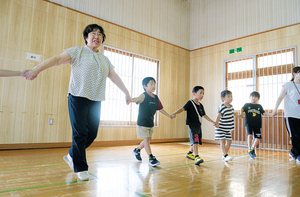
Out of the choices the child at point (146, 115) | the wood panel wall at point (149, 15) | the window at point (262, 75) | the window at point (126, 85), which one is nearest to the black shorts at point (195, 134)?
the child at point (146, 115)

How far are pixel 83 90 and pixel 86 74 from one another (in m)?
0.15

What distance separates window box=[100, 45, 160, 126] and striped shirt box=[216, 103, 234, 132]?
2592mm

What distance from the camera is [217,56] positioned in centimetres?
627

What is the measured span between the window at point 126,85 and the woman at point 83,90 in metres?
2.94

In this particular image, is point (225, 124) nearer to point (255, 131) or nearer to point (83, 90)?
point (255, 131)

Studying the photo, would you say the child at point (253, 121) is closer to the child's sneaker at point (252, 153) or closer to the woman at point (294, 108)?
the child's sneaker at point (252, 153)

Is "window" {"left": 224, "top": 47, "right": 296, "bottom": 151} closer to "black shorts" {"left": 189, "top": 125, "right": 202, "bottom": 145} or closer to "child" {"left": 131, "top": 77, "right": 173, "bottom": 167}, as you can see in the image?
"black shorts" {"left": 189, "top": 125, "right": 202, "bottom": 145}

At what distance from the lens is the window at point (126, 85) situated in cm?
502

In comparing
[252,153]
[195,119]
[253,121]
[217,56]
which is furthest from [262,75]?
[195,119]

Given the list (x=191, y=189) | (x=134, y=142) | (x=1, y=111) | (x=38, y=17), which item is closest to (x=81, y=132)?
(x=191, y=189)

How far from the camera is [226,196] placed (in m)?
1.52

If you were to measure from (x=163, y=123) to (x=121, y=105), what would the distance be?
1.49 m

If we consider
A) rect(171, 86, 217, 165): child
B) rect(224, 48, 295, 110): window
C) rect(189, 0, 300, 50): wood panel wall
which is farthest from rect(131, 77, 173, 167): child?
rect(189, 0, 300, 50): wood panel wall

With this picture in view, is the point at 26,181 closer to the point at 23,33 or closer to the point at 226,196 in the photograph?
the point at 226,196
